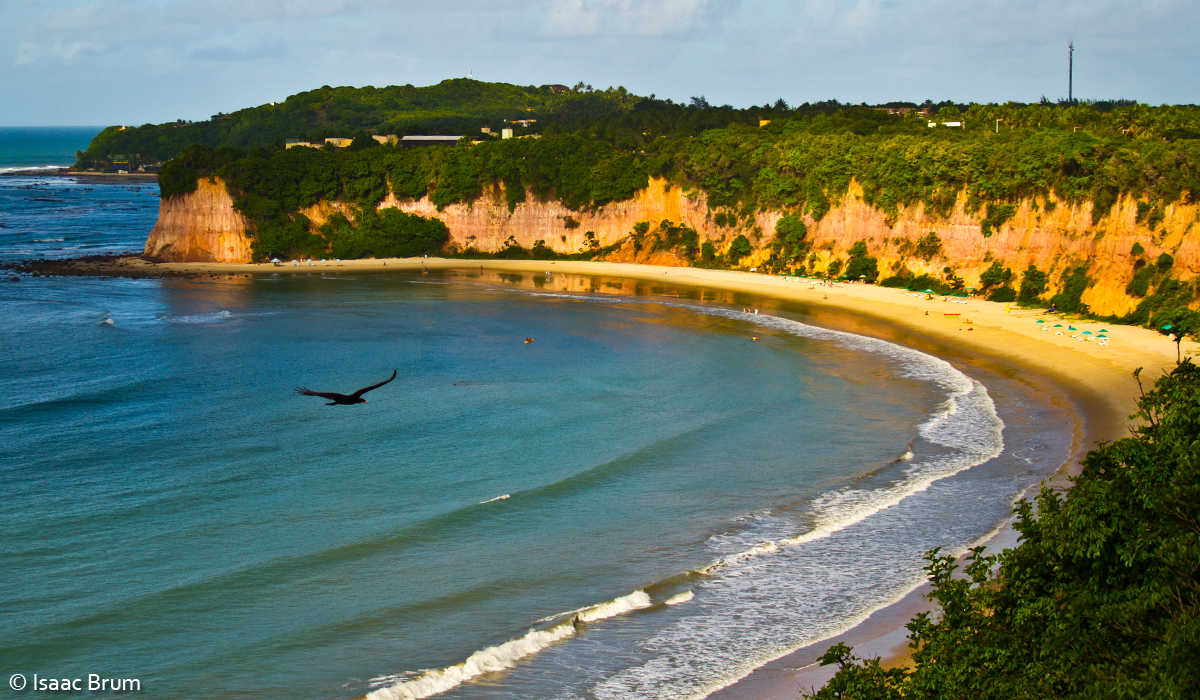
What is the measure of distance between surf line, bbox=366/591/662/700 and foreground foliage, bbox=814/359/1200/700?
794 cm

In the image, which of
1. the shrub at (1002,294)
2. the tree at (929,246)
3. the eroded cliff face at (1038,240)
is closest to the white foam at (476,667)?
the eroded cliff face at (1038,240)

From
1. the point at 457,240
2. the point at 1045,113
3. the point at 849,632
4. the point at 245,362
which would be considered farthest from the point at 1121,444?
the point at 457,240

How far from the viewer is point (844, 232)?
7438cm

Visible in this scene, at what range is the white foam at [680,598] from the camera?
Answer: 69.4ft

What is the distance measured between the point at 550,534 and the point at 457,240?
74.2 metres

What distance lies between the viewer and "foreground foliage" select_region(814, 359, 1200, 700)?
1132cm

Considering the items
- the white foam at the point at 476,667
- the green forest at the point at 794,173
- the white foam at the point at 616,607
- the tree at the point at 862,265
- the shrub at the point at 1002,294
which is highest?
the green forest at the point at 794,173

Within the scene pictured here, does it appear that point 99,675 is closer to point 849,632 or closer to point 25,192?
point 849,632

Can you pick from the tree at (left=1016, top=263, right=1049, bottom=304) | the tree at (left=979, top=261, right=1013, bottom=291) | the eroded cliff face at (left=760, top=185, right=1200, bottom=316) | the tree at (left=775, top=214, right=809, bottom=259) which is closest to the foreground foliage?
the eroded cliff face at (left=760, top=185, right=1200, bottom=316)

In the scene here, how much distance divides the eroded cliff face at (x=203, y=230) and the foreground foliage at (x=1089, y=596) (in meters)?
91.0

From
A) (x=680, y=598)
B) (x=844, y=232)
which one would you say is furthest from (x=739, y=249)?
(x=680, y=598)

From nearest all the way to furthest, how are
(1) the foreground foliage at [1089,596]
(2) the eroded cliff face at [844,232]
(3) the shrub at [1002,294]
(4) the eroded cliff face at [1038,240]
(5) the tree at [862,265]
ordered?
(1) the foreground foliage at [1089,596] < (4) the eroded cliff face at [1038,240] < (2) the eroded cliff face at [844,232] < (3) the shrub at [1002,294] < (5) the tree at [862,265]

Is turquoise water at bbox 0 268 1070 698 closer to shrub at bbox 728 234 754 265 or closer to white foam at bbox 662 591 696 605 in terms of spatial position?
white foam at bbox 662 591 696 605

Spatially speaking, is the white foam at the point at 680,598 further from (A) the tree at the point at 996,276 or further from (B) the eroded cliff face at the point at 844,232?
(A) the tree at the point at 996,276
